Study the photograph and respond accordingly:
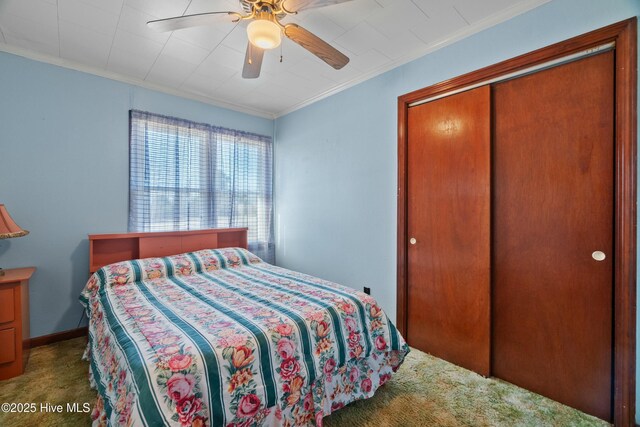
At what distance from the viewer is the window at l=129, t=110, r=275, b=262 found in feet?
9.27

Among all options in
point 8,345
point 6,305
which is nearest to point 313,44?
point 6,305

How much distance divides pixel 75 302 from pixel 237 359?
2.25 meters

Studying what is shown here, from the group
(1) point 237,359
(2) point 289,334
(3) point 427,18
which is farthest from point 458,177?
(1) point 237,359

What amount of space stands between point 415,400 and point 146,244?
259cm

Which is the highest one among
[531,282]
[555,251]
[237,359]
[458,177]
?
[458,177]

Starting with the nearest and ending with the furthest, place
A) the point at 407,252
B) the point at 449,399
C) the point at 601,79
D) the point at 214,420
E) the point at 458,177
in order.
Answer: the point at 214,420
the point at 601,79
the point at 449,399
the point at 458,177
the point at 407,252

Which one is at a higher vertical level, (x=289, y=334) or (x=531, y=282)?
(x=531, y=282)

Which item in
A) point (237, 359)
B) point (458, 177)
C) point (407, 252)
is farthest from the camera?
point (407, 252)

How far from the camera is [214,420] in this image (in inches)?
42.9

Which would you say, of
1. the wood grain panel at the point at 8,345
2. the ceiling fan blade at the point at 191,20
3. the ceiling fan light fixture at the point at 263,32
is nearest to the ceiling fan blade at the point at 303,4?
the ceiling fan light fixture at the point at 263,32

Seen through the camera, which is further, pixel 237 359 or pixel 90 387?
pixel 90 387

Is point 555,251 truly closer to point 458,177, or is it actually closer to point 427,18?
point 458,177

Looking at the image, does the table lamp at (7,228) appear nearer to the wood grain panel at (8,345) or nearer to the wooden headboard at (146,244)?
the wood grain panel at (8,345)

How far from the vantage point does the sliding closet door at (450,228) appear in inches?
79.3
